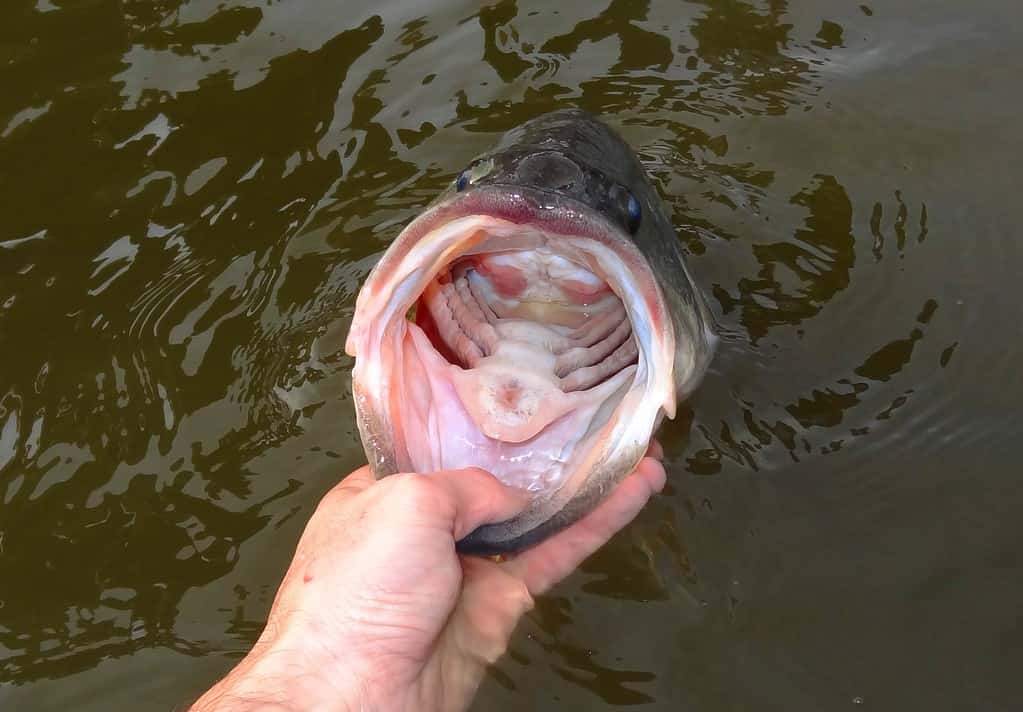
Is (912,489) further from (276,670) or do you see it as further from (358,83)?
(358,83)

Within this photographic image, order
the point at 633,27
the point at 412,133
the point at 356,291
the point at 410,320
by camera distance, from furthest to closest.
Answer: the point at 633,27, the point at 412,133, the point at 356,291, the point at 410,320

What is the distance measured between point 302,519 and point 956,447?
1.97 meters

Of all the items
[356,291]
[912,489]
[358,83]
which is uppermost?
[358,83]

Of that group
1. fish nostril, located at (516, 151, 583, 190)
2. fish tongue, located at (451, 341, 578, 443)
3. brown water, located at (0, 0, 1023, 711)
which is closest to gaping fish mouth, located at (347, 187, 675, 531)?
fish tongue, located at (451, 341, 578, 443)

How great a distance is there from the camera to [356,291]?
342 cm

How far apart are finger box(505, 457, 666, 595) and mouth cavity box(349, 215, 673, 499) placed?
20 centimetres

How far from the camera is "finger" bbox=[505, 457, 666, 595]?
8.11 ft

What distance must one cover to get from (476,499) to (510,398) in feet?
1.14

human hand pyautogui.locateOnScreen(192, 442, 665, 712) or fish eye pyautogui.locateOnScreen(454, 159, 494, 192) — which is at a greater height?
fish eye pyautogui.locateOnScreen(454, 159, 494, 192)

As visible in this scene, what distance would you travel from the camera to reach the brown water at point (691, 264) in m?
2.43

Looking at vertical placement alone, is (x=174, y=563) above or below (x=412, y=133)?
below

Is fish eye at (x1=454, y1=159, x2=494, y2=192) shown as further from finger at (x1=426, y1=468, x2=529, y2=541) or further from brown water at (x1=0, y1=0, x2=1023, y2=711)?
brown water at (x1=0, y1=0, x2=1023, y2=711)

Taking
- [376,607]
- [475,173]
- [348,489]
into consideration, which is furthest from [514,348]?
[376,607]

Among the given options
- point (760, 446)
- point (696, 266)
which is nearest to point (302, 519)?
point (760, 446)
